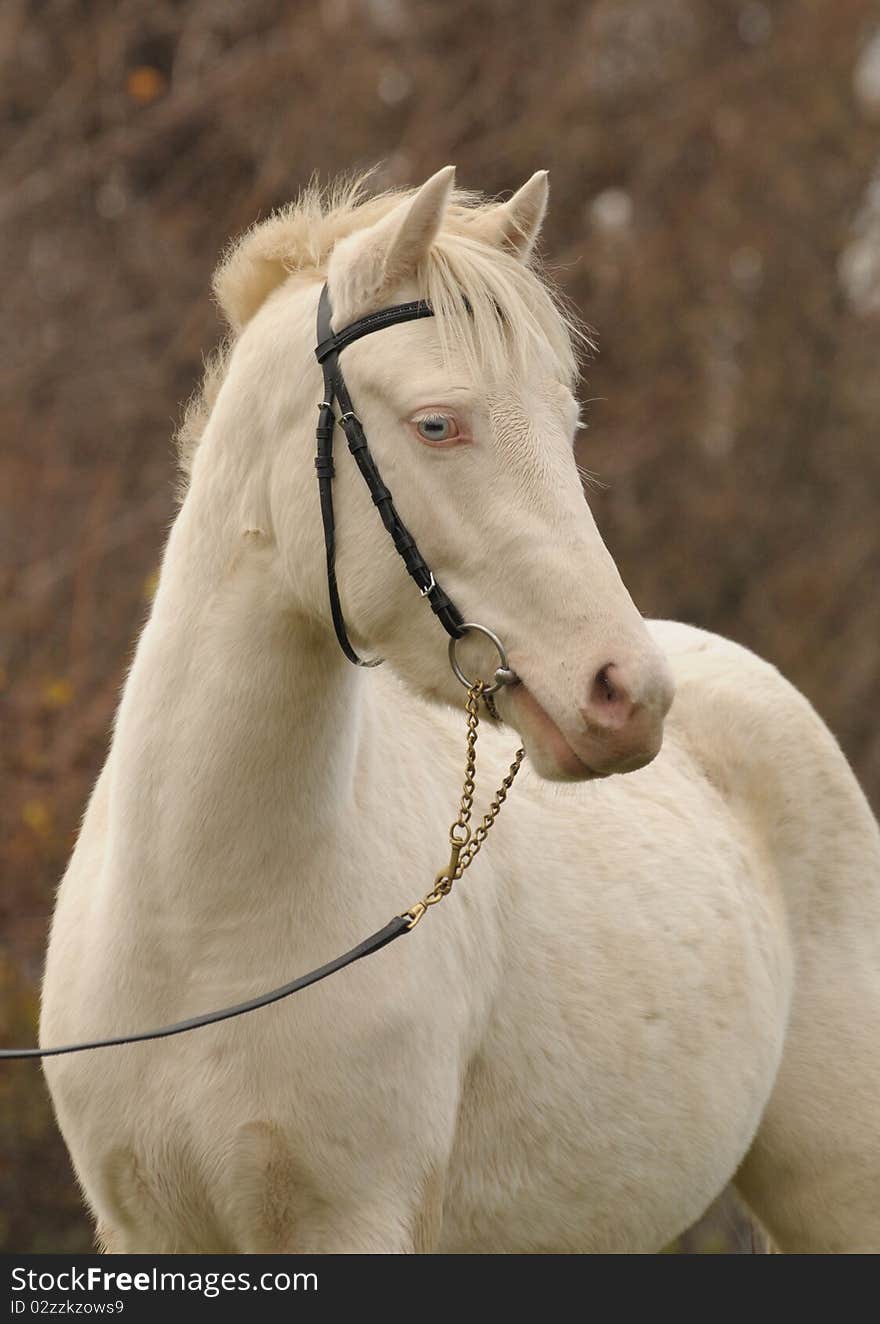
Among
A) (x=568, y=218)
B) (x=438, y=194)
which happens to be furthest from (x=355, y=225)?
(x=568, y=218)

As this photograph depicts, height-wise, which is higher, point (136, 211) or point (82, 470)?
point (136, 211)

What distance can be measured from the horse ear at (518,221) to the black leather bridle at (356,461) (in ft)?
0.99

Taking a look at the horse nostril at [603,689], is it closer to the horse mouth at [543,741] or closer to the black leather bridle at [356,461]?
the horse mouth at [543,741]

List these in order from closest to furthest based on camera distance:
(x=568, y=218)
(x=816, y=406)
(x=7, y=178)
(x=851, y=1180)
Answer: (x=851, y=1180) < (x=7, y=178) < (x=568, y=218) < (x=816, y=406)

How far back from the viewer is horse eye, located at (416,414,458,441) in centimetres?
310

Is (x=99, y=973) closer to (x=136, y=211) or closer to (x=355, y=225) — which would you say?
(x=355, y=225)

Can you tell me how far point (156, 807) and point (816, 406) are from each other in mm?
13784

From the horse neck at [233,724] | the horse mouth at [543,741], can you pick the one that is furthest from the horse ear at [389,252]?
the horse mouth at [543,741]

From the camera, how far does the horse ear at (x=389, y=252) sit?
3176 millimetres

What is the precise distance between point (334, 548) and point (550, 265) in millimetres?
8440

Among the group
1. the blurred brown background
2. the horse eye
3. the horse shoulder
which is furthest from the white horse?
the blurred brown background

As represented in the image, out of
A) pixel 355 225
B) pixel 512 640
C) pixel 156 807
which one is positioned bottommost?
pixel 156 807

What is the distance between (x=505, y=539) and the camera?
3061 millimetres

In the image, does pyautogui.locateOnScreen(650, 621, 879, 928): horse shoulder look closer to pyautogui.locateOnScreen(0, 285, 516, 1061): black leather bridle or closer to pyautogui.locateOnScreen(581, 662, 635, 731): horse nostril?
pyautogui.locateOnScreen(0, 285, 516, 1061): black leather bridle
